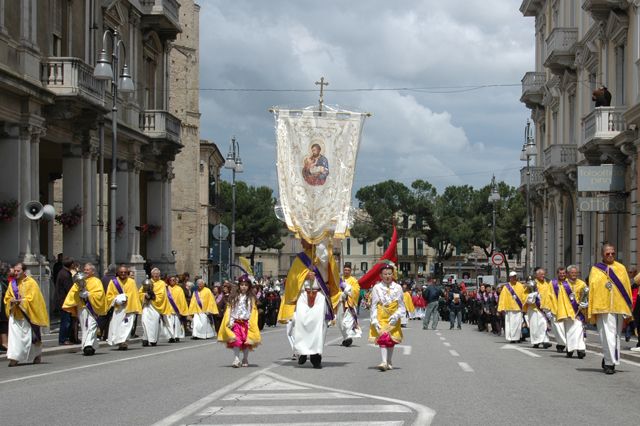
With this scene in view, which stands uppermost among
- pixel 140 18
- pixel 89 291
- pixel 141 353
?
pixel 140 18

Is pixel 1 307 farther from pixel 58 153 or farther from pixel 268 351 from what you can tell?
pixel 58 153

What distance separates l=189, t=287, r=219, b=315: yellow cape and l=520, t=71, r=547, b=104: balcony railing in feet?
94.0

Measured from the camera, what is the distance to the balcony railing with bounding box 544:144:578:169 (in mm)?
43781

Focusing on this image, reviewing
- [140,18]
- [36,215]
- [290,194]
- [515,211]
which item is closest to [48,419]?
[290,194]

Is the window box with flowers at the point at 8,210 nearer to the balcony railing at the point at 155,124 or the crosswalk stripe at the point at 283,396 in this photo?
the balcony railing at the point at 155,124

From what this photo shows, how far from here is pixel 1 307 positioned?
20266 millimetres

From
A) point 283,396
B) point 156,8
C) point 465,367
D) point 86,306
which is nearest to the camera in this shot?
point 283,396

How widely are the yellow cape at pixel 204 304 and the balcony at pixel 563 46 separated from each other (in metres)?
21.3

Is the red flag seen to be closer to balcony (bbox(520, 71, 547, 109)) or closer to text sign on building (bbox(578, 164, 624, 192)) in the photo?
text sign on building (bbox(578, 164, 624, 192))

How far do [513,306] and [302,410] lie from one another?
1703 centimetres

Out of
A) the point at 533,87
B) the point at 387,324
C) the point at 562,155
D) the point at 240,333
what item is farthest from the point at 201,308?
the point at 533,87

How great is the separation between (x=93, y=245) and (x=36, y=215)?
10.8 m

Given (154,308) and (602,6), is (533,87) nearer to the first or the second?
(602,6)

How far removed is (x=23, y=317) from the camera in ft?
61.9
